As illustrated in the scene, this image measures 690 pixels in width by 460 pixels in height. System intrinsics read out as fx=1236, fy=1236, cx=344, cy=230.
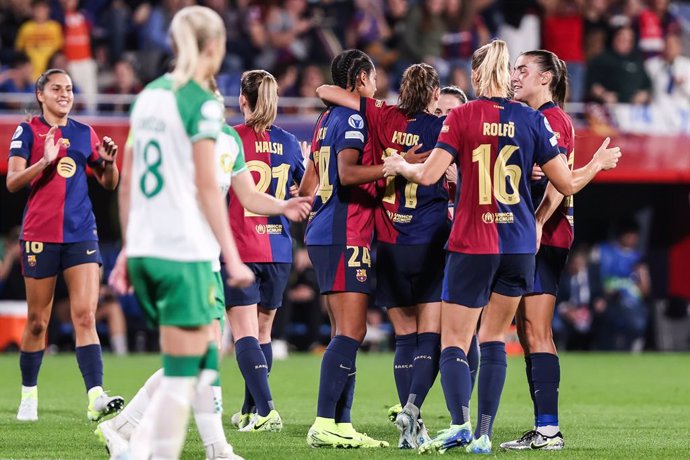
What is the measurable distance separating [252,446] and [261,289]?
1858 millimetres

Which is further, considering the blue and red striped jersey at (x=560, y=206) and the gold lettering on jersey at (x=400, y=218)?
the gold lettering on jersey at (x=400, y=218)

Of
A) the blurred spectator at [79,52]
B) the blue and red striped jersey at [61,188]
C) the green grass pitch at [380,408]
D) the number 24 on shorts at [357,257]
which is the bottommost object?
the green grass pitch at [380,408]

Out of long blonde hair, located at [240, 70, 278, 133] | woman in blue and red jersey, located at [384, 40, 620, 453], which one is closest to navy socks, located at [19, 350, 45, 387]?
long blonde hair, located at [240, 70, 278, 133]

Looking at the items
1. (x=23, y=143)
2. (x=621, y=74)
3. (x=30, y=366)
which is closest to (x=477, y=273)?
(x=23, y=143)

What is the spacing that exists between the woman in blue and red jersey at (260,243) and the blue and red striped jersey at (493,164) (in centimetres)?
217

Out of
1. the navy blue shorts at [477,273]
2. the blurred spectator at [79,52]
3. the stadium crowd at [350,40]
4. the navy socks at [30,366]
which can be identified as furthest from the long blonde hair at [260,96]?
the blurred spectator at [79,52]

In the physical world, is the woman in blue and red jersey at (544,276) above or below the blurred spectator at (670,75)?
below

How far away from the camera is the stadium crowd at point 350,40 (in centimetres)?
1980

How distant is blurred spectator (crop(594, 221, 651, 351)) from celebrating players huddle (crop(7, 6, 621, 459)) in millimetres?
11864

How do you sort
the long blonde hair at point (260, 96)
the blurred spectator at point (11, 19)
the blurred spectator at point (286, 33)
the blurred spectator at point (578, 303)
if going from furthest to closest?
1. the blurred spectator at point (286, 33)
2. the blurred spectator at point (578, 303)
3. the blurred spectator at point (11, 19)
4. the long blonde hair at point (260, 96)

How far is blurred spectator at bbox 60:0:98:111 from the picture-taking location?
19.6 m

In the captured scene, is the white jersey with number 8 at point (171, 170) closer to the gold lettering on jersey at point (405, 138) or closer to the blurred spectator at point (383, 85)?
the gold lettering on jersey at point (405, 138)

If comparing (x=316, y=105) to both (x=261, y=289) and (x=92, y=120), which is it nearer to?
(x=92, y=120)

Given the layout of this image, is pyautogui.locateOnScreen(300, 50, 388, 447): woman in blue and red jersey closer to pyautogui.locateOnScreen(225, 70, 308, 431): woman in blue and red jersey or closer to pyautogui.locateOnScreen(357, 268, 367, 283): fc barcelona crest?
pyautogui.locateOnScreen(357, 268, 367, 283): fc barcelona crest
